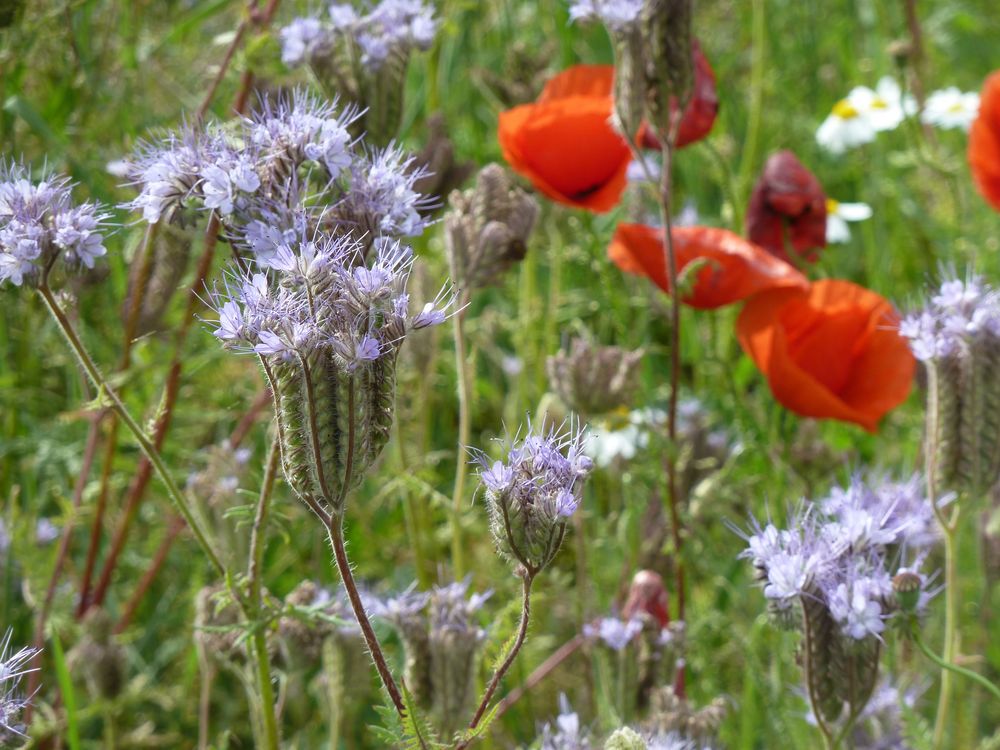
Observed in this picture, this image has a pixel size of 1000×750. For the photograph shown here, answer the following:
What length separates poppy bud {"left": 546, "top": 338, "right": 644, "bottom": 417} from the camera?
70.9 inches

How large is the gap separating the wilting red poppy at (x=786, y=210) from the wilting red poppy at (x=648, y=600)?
26.7 inches

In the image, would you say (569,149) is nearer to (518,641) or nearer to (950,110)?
(518,641)

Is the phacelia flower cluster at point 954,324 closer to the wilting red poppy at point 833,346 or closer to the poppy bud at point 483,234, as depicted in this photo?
the wilting red poppy at point 833,346

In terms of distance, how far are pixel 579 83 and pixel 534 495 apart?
1115 mm

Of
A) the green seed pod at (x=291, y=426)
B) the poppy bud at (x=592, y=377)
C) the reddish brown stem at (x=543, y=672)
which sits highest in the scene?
the poppy bud at (x=592, y=377)

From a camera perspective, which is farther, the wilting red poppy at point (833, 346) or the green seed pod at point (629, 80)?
the wilting red poppy at point (833, 346)

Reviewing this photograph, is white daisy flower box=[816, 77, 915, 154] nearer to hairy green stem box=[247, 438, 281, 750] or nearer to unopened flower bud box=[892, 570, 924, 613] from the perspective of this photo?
unopened flower bud box=[892, 570, 924, 613]

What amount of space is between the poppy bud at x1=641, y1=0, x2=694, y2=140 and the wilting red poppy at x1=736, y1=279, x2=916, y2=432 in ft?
1.30

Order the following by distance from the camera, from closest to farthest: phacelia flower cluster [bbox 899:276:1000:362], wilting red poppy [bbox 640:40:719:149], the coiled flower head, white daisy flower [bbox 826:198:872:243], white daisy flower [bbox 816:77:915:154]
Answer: the coiled flower head → phacelia flower cluster [bbox 899:276:1000:362] → wilting red poppy [bbox 640:40:719:149] → white daisy flower [bbox 826:198:872:243] → white daisy flower [bbox 816:77:915:154]

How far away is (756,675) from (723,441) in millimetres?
733

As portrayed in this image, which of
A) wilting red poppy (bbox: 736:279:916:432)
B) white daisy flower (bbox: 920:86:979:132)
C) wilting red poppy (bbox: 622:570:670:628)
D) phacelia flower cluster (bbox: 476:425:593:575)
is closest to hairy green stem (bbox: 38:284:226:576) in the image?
phacelia flower cluster (bbox: 476:425:593:575)

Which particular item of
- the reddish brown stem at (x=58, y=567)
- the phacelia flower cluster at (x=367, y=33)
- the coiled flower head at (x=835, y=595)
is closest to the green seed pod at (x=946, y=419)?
the coiled flower head at (x=835, y=595)

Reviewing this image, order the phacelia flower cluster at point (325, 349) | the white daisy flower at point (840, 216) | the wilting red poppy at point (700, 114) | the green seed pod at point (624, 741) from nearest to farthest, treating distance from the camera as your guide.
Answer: the phacelia flower cluster at point (325, 349) < the green seed pod at point (624, 741) < the wilting red poppy at point (700, 114) < the white daisy flower at point (840, 216)

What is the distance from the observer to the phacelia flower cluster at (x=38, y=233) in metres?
1.14
